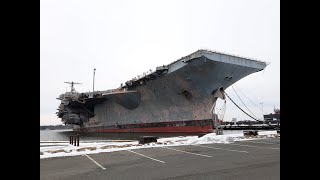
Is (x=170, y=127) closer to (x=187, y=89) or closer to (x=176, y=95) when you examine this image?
(x=176, y=95)

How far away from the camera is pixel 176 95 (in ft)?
132

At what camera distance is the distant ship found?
34812mm

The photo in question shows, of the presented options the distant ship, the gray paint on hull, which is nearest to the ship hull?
the distant ship

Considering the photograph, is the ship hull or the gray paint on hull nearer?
the gray paint on hull

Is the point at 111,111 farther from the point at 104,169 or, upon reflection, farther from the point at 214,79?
the point at 104,169

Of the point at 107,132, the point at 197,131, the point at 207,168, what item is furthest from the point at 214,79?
the point at 207,168

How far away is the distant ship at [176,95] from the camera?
3481 centimetres

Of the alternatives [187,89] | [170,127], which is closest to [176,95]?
[187,89]

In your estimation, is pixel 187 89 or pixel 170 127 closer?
pixel 187 89

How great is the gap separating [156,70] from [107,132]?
20737 millimetres

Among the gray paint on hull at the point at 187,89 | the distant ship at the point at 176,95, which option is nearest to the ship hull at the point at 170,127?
the distant ship at the point at 176,95

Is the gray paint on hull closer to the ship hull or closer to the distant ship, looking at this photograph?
the distant ship

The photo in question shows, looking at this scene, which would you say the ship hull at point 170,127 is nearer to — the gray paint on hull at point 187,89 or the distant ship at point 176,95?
the distant ship at point 176,95
